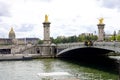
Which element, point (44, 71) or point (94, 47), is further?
point (94, 47)

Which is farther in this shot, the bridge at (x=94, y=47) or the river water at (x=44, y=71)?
the bridge at (x=94, y=47)

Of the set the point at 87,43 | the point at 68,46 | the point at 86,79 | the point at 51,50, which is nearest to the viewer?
the point at 86,79

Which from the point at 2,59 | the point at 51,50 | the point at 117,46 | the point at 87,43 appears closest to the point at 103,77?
the point at 117,46

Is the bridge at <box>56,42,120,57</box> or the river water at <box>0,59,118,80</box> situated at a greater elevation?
the bridge at <box>56,42,120,57</box>

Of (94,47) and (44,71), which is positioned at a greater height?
(94,47)

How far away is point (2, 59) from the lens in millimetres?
70875

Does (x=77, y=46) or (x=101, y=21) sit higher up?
(x=101, y=21)

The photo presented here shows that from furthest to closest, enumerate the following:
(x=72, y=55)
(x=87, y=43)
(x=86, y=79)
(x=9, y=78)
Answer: (x=72, y=55)
(x=87, y=43)
(x=9, y=78)
(x=86, y=79)

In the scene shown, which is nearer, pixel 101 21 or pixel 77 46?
pixel 77 46

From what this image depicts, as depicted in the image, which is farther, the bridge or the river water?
the bridge

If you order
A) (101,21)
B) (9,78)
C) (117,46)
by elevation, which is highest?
(101,21)

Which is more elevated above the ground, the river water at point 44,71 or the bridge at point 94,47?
the bridge at point 94,47

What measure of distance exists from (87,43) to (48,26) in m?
28.3

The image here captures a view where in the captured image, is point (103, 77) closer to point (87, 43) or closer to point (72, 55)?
point (87, 43)
